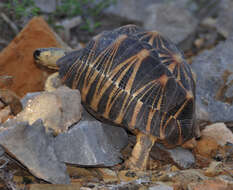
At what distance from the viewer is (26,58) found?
4.46m

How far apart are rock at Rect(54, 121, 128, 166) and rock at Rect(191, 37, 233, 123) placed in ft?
5.56

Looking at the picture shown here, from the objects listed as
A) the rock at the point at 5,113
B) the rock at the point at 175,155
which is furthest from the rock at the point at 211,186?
the rock at the point at 5,113

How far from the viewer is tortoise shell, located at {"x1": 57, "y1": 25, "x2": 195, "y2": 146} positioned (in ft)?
10.8

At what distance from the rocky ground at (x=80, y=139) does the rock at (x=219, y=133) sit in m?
0.01

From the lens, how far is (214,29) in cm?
732

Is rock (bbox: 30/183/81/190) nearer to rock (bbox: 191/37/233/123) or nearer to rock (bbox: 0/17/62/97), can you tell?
rock (bbox: 0/17/62/97)

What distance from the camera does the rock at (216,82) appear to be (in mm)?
4254

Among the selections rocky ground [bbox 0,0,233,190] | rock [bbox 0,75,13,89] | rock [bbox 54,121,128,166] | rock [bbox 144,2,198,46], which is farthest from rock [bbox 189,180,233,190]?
rock [bbox 144,2,198,46]

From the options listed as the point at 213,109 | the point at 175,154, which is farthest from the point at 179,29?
the point at 175,154

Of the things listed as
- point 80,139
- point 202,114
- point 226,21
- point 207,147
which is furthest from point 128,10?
point 80,139

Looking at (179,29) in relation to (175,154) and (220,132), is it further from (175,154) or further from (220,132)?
(175,154)

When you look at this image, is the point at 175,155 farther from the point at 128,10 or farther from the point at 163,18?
the point at 128,10

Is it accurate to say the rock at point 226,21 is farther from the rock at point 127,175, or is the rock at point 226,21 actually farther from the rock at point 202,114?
the rock at point 127,175

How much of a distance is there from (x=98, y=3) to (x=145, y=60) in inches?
144
